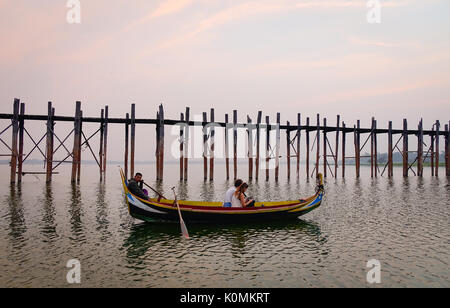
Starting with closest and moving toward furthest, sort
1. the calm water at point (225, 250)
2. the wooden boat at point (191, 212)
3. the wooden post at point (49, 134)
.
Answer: the calm water at point (225, 250) → the wooden boat at point (191, 212) → the wooden post at point (49, 134)

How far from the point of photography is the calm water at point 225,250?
6.36 meters

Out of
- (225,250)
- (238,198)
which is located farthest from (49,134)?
(225,250)

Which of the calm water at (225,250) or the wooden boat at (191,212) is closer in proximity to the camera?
the calm water at (225,250)

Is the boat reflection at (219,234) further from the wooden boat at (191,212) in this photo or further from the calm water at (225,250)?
the wooden boat at (191,212)

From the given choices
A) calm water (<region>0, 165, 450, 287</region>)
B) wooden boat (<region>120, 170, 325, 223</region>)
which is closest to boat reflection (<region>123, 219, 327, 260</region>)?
calm water (<region>0, 165, 450, 287</region>)

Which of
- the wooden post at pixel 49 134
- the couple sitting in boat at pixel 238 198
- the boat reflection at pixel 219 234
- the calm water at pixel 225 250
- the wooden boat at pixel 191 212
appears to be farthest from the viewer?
the wooden post at pixel 49 134

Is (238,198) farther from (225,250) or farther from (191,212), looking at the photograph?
(225,250)

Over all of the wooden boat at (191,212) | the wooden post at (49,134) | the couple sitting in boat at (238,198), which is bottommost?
the wooden boat at (191,212)

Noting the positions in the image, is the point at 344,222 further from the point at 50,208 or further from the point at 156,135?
the point at 156,135

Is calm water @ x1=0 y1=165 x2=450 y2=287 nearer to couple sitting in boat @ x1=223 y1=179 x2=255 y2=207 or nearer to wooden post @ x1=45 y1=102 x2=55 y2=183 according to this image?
couple sitting in boat @ x1=223 y1=179 x2=255 y2=207

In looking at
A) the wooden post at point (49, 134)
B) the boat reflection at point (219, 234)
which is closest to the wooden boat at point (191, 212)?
the boat reflection at point (219, 234)

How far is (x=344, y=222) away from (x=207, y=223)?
513 cm

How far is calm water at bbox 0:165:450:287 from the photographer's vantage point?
6355 millimetres

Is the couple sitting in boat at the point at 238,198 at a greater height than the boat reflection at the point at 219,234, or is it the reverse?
the couple sitting in boat at the point at 238,198
